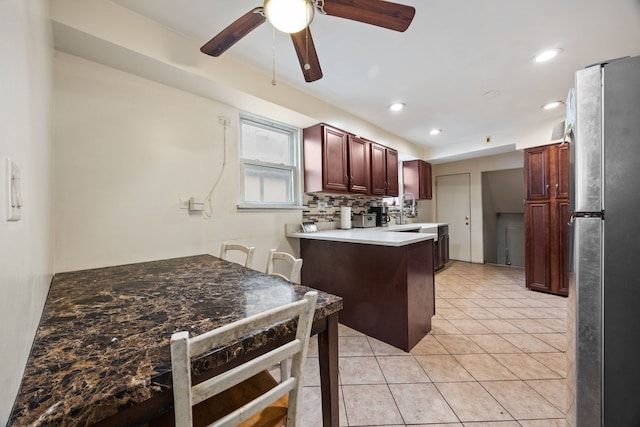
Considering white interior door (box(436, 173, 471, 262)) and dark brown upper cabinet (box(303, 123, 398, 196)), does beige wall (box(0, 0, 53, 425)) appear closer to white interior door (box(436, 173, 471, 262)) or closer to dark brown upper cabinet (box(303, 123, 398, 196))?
dark brown upper cabinet (box(303, 123, 398, 196))

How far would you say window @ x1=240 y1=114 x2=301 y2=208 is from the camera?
8.34 feet

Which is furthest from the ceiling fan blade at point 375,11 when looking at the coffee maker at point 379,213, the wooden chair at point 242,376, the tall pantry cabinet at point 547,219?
the tall pantry cabinet at point 547,219

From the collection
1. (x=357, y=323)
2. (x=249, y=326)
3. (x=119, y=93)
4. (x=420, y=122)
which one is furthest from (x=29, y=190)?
(x=420, y=122)

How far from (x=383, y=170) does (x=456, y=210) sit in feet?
9.17

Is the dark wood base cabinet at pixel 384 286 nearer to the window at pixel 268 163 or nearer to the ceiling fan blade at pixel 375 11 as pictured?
the window at pixel 268 163

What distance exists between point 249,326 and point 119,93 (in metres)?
2.05

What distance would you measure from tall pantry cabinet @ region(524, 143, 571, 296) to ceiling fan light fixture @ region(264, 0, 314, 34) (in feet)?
11.9

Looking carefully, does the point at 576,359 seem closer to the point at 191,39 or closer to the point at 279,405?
the point at 279,405

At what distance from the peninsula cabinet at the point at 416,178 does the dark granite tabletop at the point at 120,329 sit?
13.3 ft

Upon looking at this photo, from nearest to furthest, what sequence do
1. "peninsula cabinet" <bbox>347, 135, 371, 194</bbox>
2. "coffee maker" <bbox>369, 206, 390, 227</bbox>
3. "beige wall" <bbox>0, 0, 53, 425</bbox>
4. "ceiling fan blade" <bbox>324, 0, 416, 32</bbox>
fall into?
"beige wall" <bbox>0, 0, 53, 425</bbox>
"ceiling fan blade" <bbox>324, 0, 416, 32</bbox>
"peninsula cabinet" <bbox>347, 135, 371, 194</bbox>
"coffee maker" <bbox>369, 206, 390, 227</bbox>

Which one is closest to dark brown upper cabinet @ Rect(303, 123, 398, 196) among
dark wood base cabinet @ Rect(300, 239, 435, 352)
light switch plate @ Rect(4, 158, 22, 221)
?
dark wood base cabinet @ Rect(300, 239, 435, 352)

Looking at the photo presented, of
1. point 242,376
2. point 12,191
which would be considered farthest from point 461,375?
point 12,191

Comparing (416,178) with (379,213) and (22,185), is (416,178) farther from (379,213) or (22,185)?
(22,185)

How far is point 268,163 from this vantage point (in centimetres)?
267
